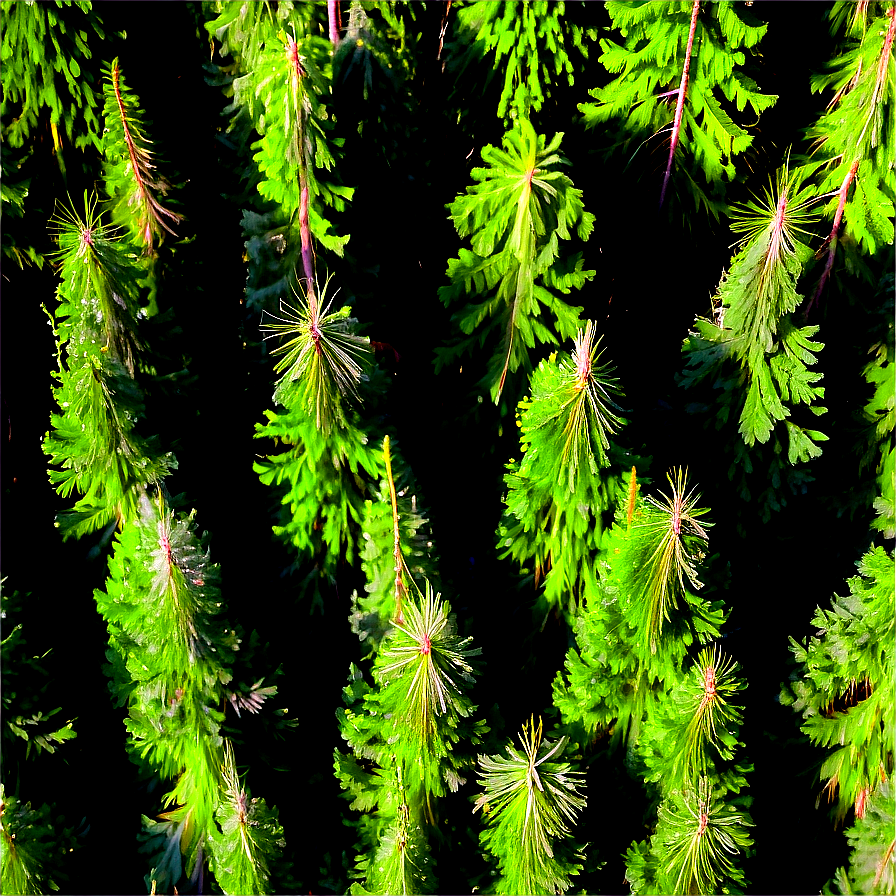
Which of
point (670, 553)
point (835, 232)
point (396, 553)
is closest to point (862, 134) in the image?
point (835, 232)

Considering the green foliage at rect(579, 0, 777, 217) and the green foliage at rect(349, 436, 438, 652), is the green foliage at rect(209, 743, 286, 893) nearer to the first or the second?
the green foliage at rect(349, 436, 438, 652)

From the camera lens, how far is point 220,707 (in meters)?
7.68

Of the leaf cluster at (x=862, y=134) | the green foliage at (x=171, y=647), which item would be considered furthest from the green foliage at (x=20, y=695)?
the leaf cluster at (x=862, y=134)

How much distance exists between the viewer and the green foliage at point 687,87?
9.01 metres

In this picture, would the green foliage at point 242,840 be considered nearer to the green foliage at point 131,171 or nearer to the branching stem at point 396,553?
the branching stem at point 396,553

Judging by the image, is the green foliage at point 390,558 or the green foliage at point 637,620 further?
the green foliage at point 390,558

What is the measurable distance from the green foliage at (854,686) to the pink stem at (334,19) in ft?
25.3

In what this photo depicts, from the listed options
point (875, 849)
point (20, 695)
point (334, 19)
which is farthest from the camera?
point (334, 19)

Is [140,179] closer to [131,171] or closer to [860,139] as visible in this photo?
[131,171]

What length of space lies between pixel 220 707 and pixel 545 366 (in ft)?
14.6

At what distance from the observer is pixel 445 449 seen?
1067cm

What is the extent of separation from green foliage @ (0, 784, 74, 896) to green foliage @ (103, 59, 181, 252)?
5718mm

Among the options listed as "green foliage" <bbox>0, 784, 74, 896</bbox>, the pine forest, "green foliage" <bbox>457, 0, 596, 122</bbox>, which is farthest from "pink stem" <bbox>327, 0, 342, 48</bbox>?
"green foliage" <bbox>0, 784, 74, 896</bbox>

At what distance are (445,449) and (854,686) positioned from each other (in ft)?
17.6
